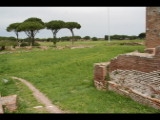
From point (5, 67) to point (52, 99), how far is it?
12.9 m

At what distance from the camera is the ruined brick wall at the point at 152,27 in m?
12.5

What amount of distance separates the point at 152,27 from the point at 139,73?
361cm

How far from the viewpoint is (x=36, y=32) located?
59281mm

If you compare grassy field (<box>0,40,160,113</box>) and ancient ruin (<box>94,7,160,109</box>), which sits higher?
ancient ruin (<box>94,7,160,109</box>)

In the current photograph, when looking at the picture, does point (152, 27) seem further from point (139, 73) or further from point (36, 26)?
point (36, 26)

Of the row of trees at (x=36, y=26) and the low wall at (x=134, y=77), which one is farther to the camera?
the row of trees at (x=36, y=26)

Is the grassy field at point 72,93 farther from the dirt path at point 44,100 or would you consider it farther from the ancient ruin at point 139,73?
the ancient ruin at point 139,73

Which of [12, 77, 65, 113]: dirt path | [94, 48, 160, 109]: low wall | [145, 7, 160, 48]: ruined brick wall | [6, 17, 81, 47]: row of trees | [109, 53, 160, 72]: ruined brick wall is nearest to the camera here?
[94, 48, 160, 109]: low wall

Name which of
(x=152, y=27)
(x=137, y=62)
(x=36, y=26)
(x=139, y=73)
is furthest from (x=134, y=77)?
(x=36, y=26)

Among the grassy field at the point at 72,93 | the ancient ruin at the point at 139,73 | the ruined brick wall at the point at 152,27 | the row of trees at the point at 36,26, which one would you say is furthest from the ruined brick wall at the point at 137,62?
the row of trees at the point at 36,26

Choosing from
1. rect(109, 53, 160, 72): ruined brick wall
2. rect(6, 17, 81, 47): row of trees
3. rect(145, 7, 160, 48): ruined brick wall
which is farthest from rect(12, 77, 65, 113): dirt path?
rect(6, 17, 81, 47): row of trees

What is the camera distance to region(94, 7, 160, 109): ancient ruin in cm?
923

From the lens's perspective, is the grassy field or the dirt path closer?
the grassy field

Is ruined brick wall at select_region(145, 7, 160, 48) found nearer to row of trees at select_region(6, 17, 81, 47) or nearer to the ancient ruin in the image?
the ancient ruin
